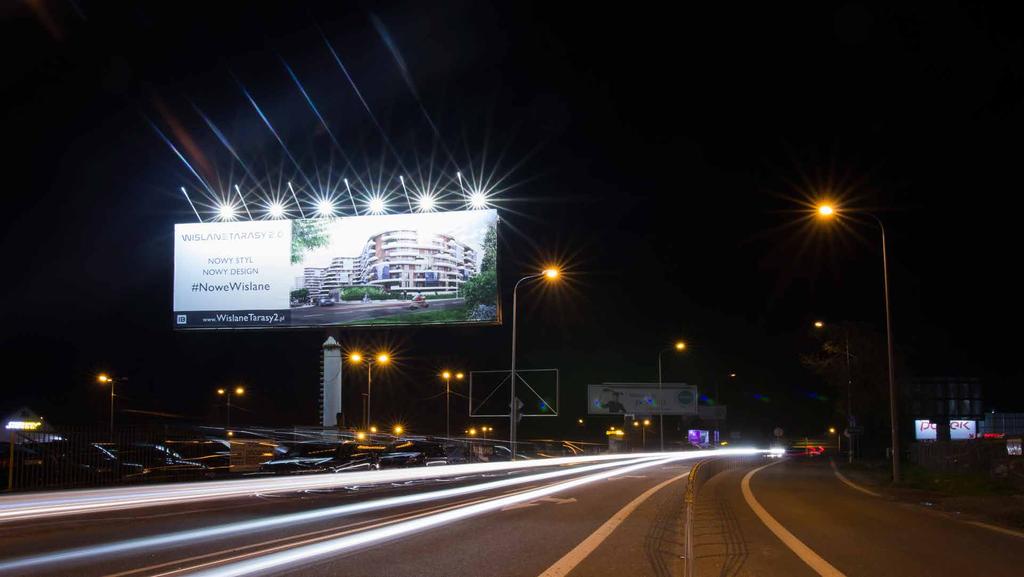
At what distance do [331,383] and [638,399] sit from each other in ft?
124

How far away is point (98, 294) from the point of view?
4891 cm

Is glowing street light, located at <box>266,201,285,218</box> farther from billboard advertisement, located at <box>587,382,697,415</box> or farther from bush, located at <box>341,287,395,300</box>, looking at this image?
billboard advertisement, located at <box>587,382,697,415</box>

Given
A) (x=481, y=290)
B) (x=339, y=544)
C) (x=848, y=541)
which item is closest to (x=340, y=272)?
(x=481, y=290)

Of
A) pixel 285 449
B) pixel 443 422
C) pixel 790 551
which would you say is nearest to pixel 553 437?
pixel 443 422

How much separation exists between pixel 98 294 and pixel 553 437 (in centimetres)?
3513

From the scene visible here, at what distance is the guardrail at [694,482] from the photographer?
24.5 ft

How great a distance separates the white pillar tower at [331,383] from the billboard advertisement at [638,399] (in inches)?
1404

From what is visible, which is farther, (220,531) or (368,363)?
(368,363)

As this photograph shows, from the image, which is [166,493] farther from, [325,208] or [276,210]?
[276,210]

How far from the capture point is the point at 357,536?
1229 cm

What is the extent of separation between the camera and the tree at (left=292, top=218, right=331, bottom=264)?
35.1 meters

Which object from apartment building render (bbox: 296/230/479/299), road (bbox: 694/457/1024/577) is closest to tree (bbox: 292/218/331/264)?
apartment building render (bbox: 296/230/479/299)

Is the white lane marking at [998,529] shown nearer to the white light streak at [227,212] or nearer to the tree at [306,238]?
the tree at [306,238]

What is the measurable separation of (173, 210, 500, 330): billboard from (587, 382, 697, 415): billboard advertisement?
1500 inches
